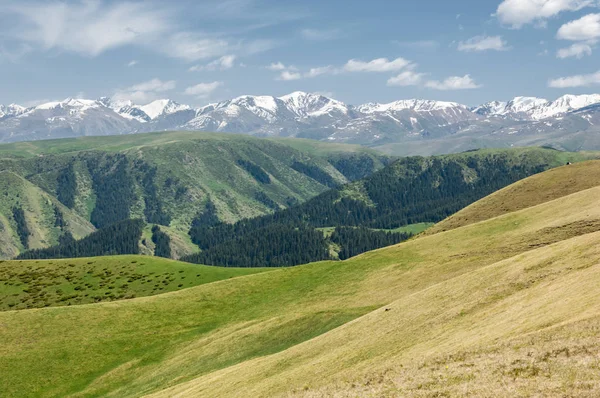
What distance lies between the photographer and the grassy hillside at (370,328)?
36719mm

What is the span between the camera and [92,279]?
170 metres

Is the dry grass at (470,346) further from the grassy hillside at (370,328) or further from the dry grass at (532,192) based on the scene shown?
the dry grass at (532,192)

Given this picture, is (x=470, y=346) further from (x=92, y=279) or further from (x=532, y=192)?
(x=532, y=192)

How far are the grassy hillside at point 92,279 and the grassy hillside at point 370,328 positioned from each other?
41.2 meters

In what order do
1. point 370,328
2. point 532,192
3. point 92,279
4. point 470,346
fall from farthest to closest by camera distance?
point 532,192 < point 92,279 < point 370,328 < point 470,346

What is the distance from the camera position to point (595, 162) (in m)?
199

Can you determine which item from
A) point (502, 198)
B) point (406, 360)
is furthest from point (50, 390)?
point (502, 198)

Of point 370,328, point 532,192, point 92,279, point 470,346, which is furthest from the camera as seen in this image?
point 532,192

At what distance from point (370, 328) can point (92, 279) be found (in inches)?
5171

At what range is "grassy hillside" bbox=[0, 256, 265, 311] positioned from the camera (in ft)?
513

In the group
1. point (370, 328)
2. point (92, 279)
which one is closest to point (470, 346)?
point (370, 328)

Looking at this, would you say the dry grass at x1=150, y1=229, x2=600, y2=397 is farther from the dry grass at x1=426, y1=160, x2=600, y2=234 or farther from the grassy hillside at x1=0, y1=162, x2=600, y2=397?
the dry grass at x1=426, y1=160, x2=600, y2=234

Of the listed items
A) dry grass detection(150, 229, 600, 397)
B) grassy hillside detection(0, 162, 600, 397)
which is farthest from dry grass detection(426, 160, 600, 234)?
dry grass detection(150, 229, 600, 397)

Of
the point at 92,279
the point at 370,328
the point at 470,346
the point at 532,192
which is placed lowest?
the point at 92,279
